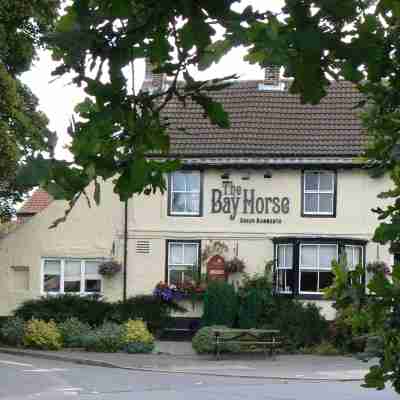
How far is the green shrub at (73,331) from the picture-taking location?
2741 centimetres

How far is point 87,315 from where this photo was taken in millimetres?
28719

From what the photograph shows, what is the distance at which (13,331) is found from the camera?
27.8m

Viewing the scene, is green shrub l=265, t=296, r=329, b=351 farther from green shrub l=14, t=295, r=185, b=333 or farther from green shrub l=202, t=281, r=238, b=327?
green shrub l=14, t=295, r=185, b=333

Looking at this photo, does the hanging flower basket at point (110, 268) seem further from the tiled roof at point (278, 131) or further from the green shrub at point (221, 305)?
the tiled roof at point (278, 131)

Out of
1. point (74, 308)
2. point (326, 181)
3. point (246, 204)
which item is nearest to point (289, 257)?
point (246, 204)

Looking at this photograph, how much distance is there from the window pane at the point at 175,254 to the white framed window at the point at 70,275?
7.52 ft

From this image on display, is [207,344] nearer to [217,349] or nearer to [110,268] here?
[217,349]

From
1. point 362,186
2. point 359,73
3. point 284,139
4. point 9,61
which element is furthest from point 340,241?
point 359,73

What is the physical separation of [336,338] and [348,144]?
5906 mm

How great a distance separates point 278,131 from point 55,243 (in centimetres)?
781

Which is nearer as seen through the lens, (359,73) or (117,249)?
(359,73)

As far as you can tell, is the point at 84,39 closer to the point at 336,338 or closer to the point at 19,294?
the point at 336,338

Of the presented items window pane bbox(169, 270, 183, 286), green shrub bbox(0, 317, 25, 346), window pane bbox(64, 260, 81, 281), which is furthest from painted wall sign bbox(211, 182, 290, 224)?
green shrub bbox(0, 317, 25, 346)

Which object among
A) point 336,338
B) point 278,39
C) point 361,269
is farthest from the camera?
point 336,338
